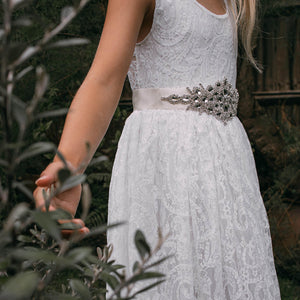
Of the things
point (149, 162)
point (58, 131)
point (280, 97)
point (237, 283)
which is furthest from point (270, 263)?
point (280, 97)

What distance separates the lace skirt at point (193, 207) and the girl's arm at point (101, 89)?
0.26 meters

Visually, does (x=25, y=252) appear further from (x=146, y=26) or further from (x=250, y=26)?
(x=250, y=26)

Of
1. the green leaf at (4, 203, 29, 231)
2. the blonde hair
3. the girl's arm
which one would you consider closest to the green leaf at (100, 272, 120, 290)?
the green leaf at (4, 203, 29, 231)

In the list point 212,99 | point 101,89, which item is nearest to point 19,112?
point 101,89

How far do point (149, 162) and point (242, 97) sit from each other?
254cm

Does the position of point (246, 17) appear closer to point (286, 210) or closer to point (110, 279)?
point (110, 279)

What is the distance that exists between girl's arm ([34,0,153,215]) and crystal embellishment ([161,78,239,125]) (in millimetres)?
270

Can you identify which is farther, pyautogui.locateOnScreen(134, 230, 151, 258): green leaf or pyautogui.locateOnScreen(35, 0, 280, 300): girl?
pyautogui.locateOnScreen(35, 0, 280, 300): girl

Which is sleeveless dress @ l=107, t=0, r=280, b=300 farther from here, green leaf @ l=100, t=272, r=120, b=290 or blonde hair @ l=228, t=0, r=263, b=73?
green leaf @ l=100, t=272, r=120, b=290

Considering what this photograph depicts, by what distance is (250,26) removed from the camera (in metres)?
1.62

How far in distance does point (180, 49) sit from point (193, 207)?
491 millimetres

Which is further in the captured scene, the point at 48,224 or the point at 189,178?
the point at 189,178

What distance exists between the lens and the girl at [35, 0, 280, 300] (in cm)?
113

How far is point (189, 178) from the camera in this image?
48.7 inches
